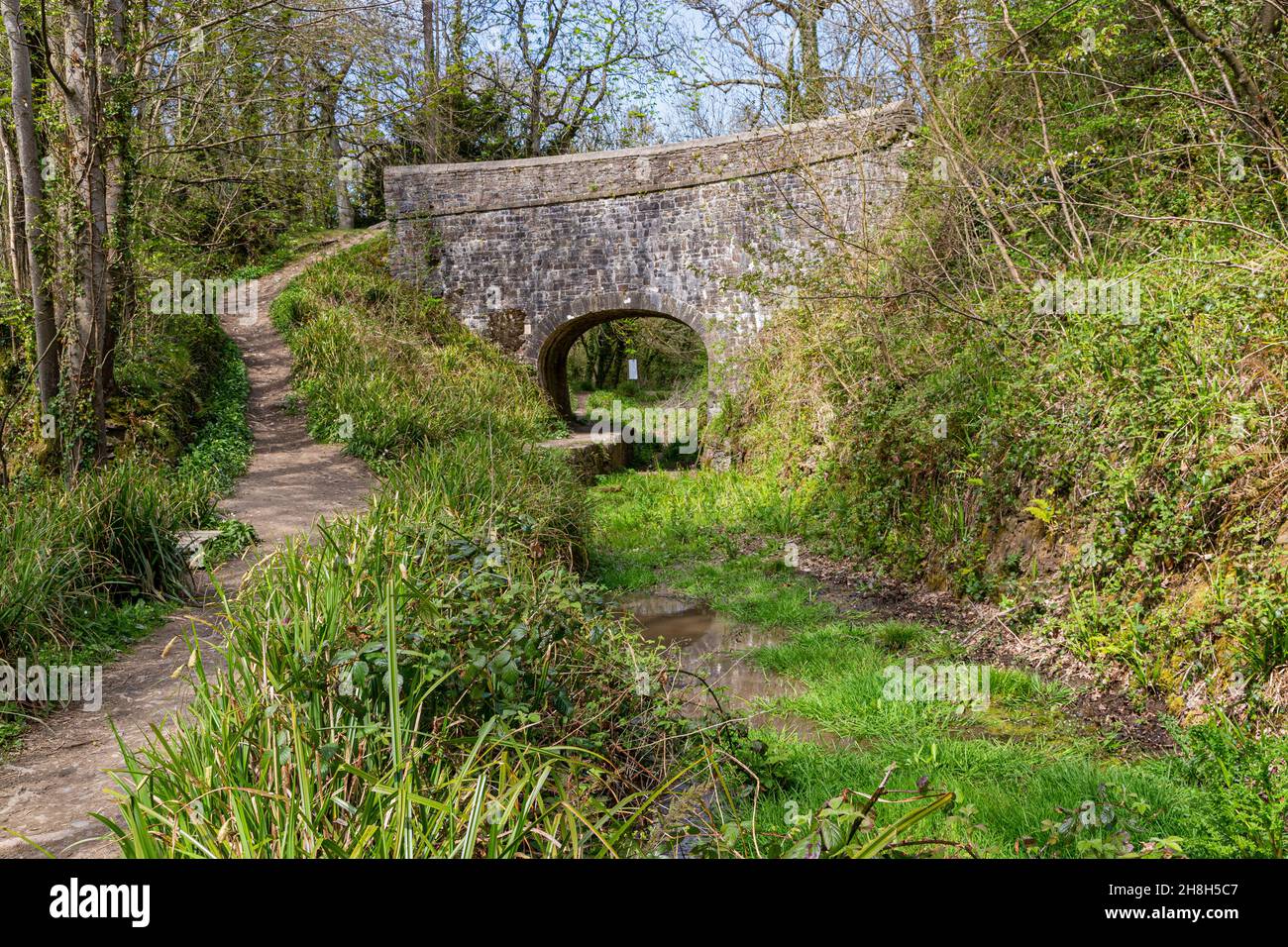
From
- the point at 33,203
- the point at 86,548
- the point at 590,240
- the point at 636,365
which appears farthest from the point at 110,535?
the point at 636,365

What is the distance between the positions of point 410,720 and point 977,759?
2.56 m

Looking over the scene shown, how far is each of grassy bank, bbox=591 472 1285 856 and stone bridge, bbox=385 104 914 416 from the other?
7.59 meters

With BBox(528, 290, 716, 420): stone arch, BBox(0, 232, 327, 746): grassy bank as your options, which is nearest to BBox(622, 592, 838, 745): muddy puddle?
BBox(0, 232, 327, 746): grassy bank

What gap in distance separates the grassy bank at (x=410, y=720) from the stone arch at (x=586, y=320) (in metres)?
9.99

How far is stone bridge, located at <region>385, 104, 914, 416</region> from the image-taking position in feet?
46.6

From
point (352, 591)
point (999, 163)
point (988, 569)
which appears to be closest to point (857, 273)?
point (999, 163)

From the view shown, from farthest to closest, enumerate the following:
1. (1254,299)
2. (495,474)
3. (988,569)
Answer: (495,474) < (988,569) < (1254,299)

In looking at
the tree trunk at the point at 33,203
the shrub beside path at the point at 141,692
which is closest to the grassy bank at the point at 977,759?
the shrub beside path at the point at 141,692

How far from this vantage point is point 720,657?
6.07m

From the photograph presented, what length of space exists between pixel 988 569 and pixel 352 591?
15.1 ft

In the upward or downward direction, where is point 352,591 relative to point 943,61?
downward
